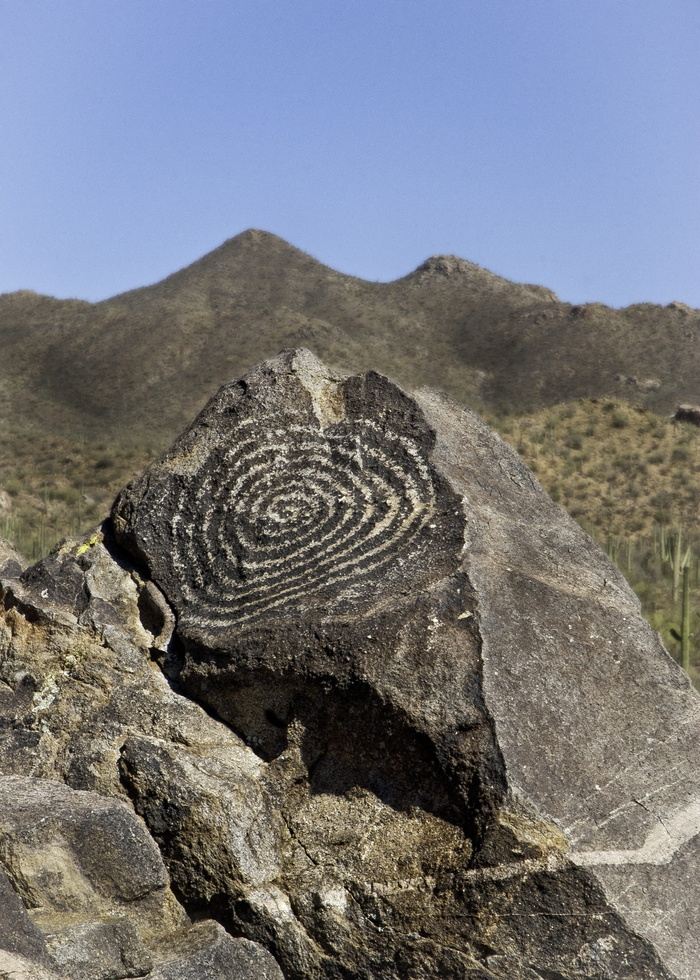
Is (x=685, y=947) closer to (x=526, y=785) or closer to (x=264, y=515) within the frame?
(x=526, y=785)

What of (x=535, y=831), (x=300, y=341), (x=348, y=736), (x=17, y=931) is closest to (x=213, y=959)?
(x=17, y=931)

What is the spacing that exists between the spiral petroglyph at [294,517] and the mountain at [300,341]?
1403 inches

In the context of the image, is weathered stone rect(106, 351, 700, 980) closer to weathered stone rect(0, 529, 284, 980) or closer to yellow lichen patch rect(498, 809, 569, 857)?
yellow lichen patch rect(498, 809, 569, 857)

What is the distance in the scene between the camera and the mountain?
46.9 meters

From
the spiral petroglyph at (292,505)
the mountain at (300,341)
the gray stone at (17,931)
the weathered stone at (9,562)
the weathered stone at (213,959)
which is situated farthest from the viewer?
the mountain at (300,341)

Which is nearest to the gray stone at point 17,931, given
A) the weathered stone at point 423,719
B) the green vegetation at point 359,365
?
the weathered stone at point 423,719

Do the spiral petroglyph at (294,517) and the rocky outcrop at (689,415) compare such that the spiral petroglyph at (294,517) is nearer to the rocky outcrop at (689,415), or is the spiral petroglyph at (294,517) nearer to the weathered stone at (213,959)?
the weathered stone at (213,959)

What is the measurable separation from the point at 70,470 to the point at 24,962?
30370 millimetres

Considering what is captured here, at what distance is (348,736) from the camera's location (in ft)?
15.3

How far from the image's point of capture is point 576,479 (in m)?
28.6

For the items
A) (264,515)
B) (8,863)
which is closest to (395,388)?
(264,515)

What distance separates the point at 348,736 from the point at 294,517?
1.30 metres

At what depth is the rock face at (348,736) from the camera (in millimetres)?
4098

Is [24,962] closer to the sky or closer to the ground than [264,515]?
closer to the ground
